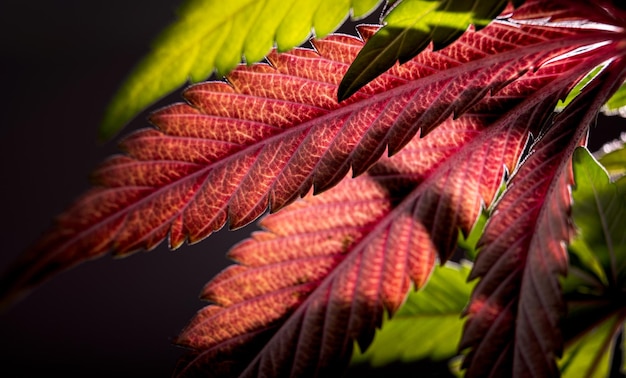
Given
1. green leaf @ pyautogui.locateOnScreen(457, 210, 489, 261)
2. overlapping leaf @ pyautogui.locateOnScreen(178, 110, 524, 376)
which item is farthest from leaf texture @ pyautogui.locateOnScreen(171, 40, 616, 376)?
green leaf @ pyautogui.locateOnScreen(457, 210, 489, 261)

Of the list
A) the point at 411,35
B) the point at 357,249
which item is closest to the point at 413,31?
the point at 411,35

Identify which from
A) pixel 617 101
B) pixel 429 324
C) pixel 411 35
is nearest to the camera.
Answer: pixel 411 35

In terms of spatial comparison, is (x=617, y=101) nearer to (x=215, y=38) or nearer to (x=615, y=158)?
(x=615, y=158)

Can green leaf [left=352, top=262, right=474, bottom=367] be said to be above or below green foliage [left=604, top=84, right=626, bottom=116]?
below

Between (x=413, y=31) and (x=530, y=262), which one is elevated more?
(x=413, y=31)

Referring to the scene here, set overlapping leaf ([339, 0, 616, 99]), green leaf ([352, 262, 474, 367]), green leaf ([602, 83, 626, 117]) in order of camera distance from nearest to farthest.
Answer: overlapping leaf ([339, 0, 616, 99])
green leaf ([602, 83, 626, 117])
green leaf ([352, 262, 474, 367])

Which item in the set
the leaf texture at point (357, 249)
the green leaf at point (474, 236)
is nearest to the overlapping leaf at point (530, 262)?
the leaf texture at point (357, 249)

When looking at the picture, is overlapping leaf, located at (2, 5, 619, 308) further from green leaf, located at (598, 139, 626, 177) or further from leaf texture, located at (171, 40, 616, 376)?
green leaf, located at (598, 139, 626, 177)
